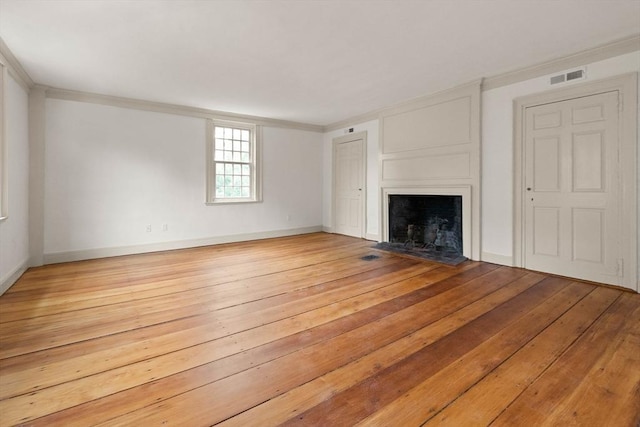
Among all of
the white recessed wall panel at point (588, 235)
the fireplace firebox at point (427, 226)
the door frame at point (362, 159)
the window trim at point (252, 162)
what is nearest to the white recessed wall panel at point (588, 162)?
the white recessed wall panel at point (588, 235)

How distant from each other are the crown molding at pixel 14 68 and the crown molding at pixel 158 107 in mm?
284

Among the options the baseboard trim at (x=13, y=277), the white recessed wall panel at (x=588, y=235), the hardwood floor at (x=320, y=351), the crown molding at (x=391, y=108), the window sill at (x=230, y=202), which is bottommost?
the hardwood floor at (x=320, y=351)

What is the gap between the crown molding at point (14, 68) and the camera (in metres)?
3.11

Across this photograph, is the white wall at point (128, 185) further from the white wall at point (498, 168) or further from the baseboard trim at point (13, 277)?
the white wall at point (498, 168)

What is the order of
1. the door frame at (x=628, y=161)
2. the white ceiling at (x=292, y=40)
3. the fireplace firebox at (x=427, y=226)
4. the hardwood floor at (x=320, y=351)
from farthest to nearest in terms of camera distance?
the fireplace firebox at (x=427, y=226), the door frame at (x=628, y=161), the white ceiling at (x=292, y=40), the hardwood floor at (x=320, y=351)

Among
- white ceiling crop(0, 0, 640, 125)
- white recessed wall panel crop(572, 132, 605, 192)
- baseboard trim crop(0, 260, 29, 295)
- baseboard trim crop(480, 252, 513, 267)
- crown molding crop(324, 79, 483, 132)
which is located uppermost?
crown molding crop(324, 79, 483, 132)

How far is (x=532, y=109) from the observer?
147 inches

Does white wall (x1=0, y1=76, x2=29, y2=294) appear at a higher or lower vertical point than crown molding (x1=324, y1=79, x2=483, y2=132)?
lower

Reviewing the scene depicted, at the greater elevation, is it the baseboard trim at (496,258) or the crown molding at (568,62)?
the crown molding at (568,62)

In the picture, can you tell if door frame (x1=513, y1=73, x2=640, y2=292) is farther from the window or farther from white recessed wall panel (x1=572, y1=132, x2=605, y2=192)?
the window

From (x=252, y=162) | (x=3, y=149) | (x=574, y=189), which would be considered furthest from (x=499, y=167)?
(x=3, y=149)

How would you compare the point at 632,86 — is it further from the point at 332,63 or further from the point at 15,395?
the point at 15,395

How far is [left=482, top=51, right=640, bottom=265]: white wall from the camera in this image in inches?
155

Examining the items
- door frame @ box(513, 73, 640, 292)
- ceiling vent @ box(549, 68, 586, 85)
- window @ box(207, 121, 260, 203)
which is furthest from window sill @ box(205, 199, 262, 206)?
door frame @ box(513, 73, 640, 292)
